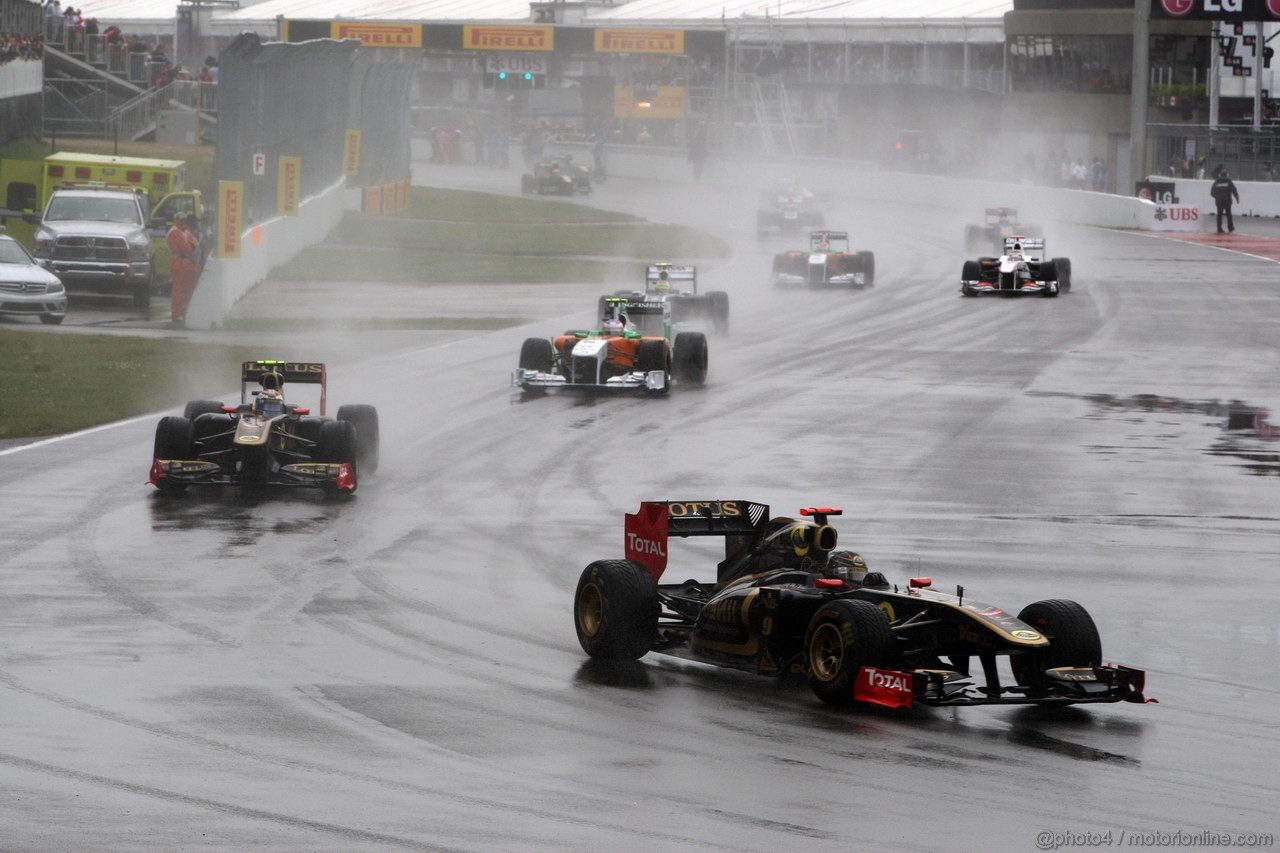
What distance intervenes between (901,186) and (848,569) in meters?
62.0

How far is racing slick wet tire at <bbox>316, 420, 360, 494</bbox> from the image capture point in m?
17.0

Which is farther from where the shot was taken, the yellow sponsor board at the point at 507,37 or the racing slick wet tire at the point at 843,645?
the yellow sponsor board at the point at 507,37

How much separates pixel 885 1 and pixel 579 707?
76205 millimetres

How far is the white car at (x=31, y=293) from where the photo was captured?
31594mm

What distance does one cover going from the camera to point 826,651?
10320 millimetres

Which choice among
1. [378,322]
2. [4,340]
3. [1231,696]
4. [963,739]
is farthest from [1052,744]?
[378,322]

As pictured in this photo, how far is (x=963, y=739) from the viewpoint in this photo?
9.68m

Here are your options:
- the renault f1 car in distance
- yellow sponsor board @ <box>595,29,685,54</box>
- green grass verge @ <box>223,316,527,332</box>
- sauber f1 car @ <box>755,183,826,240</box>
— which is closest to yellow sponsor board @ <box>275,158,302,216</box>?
green grass verge @ <box>223,316,527,332</box>

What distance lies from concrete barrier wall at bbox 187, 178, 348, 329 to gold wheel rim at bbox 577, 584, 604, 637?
21.2 m

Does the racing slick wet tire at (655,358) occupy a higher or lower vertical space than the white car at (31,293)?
lower

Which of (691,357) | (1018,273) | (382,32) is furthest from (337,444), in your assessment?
(382,32)

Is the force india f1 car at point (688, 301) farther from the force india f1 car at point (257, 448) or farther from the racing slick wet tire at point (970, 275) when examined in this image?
the force india f1 car at point (257, 448)

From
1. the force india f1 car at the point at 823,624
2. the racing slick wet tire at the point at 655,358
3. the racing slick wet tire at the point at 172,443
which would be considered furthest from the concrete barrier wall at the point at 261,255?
the force india f1 car at the point at 823,624

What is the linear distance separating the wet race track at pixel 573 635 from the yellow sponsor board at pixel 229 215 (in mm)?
6983
